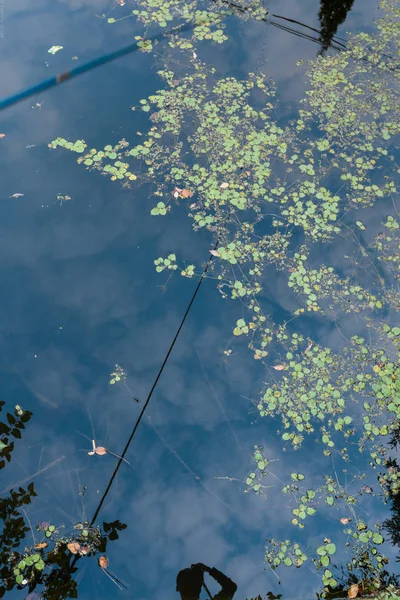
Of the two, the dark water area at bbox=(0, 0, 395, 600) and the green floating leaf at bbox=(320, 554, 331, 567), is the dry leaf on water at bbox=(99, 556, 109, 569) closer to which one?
the dark water area at bbox=(0, 0, 395, 600)

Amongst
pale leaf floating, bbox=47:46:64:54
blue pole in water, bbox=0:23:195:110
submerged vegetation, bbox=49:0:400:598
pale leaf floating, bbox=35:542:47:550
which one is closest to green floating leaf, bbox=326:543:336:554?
submerged vegetation, bbox=49:0:400:598

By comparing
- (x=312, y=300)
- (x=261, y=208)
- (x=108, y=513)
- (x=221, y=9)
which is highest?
(x=221, y=9)

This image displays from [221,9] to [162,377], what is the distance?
278 cm

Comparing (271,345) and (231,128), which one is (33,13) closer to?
(231,128)

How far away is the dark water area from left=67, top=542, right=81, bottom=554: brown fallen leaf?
0.19ft

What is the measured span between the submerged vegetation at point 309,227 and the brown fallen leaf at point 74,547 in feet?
2.04

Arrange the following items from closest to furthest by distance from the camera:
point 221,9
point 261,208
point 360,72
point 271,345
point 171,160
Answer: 1. point 271,345
2. point 261,208
3. point 171,160
4. point 360,72
5. point 221,9

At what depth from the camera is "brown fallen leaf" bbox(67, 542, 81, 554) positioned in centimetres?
160

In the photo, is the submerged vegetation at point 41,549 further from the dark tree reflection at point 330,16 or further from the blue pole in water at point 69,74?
the dark tree reflection at point 330,16

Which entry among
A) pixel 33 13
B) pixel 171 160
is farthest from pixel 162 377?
pixel 33 13

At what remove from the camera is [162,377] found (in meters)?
1.95

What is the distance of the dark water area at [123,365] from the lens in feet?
5.45

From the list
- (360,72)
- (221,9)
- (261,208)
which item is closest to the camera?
(261,208)

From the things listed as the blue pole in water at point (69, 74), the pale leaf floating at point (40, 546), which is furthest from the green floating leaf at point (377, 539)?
the blue pole in water at point (69, 74)
